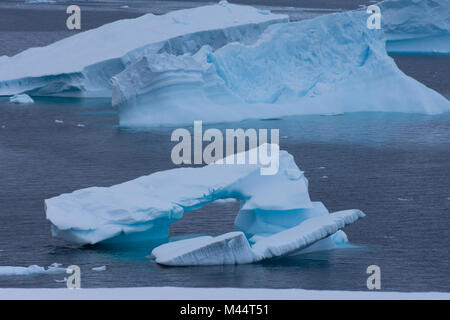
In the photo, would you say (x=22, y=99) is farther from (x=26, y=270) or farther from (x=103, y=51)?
(x=26, y=270)

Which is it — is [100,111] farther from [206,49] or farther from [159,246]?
[159,246]

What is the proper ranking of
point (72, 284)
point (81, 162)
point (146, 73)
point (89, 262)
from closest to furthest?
point (72, 284) → point (89, 262) → point (81, 162) → point (146, 73)

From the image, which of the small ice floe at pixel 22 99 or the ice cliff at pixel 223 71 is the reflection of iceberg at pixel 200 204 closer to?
the ice cliff at pixel 223 71

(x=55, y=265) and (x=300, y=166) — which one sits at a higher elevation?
(x=300, y=166)

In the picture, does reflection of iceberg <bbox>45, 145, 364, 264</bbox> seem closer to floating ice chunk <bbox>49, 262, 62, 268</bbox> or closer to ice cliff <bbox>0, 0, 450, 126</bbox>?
floating ice chunk <bbox>49, 262, 62, 268</bbox>
